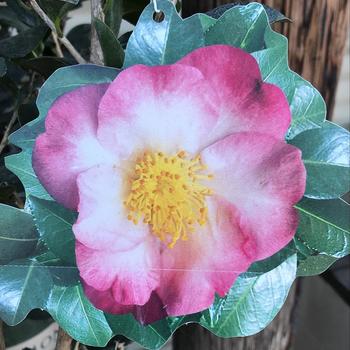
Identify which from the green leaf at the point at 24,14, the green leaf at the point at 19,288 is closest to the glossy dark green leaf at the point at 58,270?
the green leaf at the point at 19,288

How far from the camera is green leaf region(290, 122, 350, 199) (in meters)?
0.40

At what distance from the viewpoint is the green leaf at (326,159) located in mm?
397

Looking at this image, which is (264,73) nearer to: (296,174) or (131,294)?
(296,174)

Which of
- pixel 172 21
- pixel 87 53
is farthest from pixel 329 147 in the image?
pixel 87 53

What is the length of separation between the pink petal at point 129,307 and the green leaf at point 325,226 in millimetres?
109

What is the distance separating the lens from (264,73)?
1.36 feet

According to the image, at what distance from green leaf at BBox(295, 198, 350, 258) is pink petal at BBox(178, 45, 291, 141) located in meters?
0.06

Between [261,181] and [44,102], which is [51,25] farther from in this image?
[261,181]

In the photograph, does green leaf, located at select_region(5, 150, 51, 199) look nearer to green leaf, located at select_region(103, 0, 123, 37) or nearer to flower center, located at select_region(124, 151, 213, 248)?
flower center, located at select_region(124, 151, 213, 248)

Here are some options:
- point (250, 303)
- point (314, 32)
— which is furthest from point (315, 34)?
point (250, 303)

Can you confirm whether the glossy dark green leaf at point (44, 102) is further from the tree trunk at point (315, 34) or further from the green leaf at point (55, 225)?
the tree trunk at point (315, 34)

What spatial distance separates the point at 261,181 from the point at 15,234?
0.18 m

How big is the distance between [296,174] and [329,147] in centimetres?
3

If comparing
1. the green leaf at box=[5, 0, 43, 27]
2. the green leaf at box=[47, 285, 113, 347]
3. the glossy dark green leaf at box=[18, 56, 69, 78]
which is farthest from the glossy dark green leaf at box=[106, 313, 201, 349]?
the green leaf at box=[5, 0, 43, 27]
